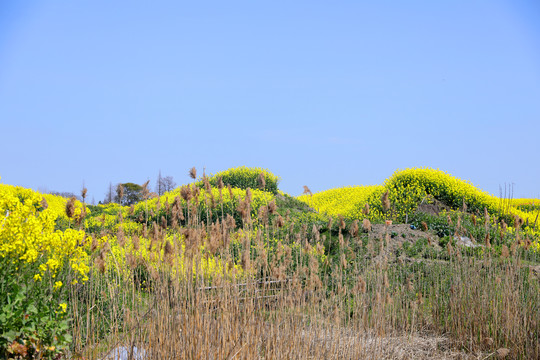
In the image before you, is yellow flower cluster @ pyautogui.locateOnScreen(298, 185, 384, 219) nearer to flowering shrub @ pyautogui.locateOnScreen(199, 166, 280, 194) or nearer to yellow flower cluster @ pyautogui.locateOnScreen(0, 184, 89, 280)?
flowering shrub @ pyautogui.locateOnScreen(199, 166, 280, 194)

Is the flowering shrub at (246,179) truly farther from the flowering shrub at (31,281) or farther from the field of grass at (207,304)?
the flowering shrub at (31,281)

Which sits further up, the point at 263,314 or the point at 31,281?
the point at 31,281

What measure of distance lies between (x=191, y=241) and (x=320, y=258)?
15.7 ft

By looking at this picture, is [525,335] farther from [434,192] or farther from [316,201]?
[316,201]

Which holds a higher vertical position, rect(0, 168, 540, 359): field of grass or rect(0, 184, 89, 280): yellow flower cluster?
rect(0, 184, 89, 280): yellow flower cluster

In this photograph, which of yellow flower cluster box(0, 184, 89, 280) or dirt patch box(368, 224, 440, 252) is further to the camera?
dirt patch box(368, 224, 440, 252)

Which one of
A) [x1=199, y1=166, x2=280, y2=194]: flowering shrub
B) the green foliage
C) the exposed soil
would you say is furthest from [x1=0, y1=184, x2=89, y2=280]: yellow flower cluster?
[x1=199, y1=166, x2=280, y2=194]: flowering shrub

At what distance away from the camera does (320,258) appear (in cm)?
745

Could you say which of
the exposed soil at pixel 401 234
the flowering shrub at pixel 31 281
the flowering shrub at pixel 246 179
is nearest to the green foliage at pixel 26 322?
the flowering shrub at pixel 31 281

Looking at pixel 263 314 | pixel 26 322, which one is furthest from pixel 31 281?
pixel 263 314

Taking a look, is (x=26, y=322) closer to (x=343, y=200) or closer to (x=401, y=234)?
(x=401, y=234)

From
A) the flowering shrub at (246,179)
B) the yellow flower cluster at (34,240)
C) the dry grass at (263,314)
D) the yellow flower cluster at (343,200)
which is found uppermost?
the flowering shrub at (246,179)

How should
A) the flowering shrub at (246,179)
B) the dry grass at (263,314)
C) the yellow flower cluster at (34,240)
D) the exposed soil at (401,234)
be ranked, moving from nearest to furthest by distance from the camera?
1. the dry grass at (263,314)
2. the yellow flower cluster at (34,240)
3. the exposed soil at (401,234)
4. the flowering shrub at (246,179)

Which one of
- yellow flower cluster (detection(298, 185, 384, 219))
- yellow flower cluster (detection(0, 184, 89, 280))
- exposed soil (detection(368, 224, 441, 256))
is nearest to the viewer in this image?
yellow flower cluster (detection(0, 184, 89, 280))
